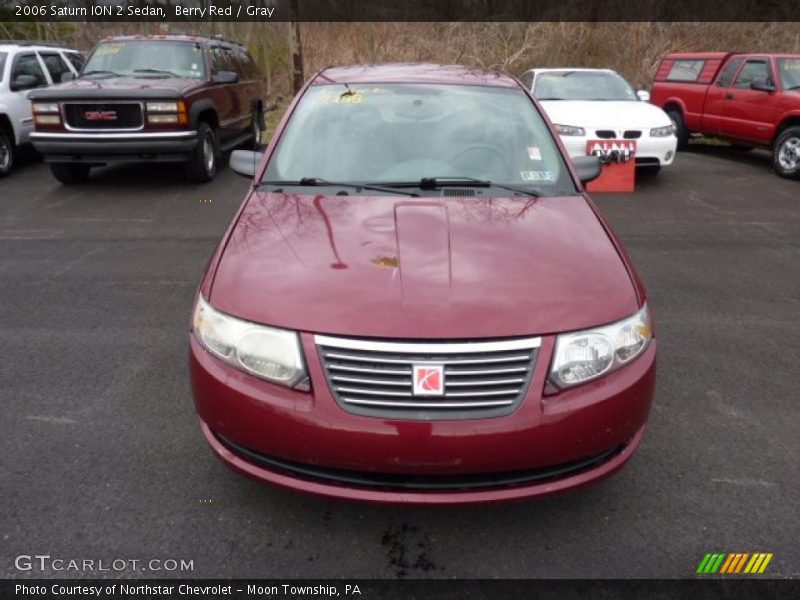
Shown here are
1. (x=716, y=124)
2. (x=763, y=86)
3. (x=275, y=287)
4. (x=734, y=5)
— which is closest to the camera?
(x=275, y=287)

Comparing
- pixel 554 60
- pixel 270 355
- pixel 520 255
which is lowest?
pixel 554 60

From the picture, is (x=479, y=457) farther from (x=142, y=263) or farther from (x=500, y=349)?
(x=142, y=263)

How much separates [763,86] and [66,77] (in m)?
10.2

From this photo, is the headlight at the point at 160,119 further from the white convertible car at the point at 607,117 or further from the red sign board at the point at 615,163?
the red sign board at the point at 615,163

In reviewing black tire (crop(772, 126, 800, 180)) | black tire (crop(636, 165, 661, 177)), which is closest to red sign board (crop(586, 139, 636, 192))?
black tire (crop(636, 165, 661, 177))

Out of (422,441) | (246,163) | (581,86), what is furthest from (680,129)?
(422,441)

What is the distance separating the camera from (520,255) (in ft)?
8.93

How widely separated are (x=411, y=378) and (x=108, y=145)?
7331 mm

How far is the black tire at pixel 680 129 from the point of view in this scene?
40.6ft

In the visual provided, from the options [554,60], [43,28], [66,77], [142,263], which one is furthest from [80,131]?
[43,28]

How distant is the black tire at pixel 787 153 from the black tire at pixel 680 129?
8.28 ft

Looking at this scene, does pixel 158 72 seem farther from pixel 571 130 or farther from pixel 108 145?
pixel 571 130

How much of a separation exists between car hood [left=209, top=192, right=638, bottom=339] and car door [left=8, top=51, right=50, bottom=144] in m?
8.23

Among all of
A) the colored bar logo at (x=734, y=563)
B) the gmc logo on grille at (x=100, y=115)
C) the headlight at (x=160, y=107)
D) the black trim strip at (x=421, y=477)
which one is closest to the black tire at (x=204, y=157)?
the headlight at (x=160, y=107)
